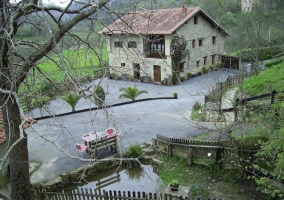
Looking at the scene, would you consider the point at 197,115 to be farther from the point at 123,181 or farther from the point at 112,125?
the point at 123,181

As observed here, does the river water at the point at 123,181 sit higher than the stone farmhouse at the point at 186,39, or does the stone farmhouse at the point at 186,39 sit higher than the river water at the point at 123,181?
the stone farmhouse at the point at 186,39

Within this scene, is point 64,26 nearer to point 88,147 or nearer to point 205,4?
point 88,147

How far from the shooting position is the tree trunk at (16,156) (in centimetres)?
620

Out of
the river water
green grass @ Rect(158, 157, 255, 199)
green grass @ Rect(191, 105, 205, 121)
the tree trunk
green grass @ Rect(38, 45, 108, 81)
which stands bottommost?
the river water

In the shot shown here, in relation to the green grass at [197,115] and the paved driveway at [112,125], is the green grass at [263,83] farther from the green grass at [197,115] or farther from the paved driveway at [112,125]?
the green grass at [197,115]

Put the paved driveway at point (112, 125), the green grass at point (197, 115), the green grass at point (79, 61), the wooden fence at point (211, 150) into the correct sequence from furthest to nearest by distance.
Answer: the green grass at point (197, 115), the paved driveway at point (112, 125), the wooden fence at point (211, 150), the green grass at point (79, 61)

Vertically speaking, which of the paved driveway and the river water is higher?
the paved driveway

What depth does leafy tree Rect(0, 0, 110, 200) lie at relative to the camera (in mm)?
5094

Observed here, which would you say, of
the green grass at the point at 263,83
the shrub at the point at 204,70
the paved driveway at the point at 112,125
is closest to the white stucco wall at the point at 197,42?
the shrub at the point at 204,70

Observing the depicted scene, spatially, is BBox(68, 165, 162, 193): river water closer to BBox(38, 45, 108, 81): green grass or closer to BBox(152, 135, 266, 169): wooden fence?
BBox(152, 135, 266, 169): wooden fence

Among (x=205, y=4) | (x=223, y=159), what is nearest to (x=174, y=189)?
(x=223, y=159)

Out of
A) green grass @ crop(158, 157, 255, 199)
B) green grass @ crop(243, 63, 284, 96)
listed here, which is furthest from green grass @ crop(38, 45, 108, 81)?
green grass @ crop(243, 63, 284, 96)

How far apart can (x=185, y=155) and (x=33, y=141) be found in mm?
6676

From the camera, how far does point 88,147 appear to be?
10734 mm
